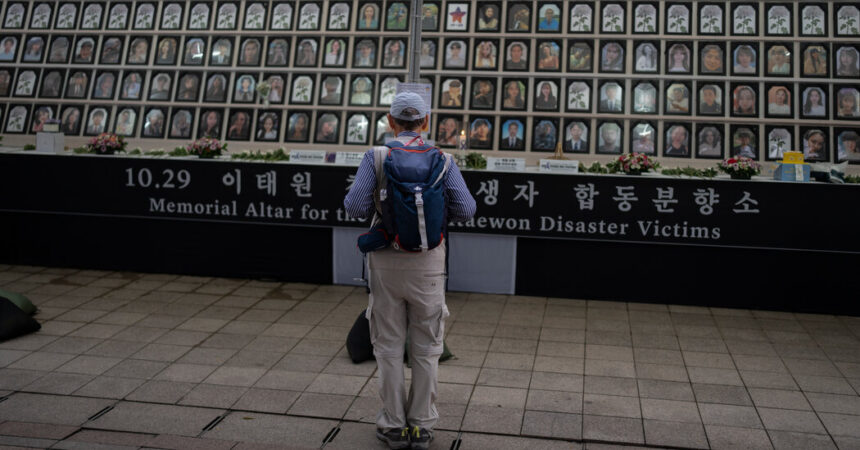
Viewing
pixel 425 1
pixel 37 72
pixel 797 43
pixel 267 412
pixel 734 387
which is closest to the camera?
pixel 267 412

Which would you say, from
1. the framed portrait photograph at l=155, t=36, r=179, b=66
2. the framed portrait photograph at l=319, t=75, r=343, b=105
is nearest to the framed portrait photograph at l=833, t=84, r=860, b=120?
the framed portrait photograph at l=319, t=75, r=343, b=105

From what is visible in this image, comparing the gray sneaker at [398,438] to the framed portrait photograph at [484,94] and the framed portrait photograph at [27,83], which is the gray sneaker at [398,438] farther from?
the framed portrait photograph at [27,83]

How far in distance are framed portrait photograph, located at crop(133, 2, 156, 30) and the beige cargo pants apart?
7108 mm

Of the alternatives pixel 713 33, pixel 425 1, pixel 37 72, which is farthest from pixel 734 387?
pixel 37 72

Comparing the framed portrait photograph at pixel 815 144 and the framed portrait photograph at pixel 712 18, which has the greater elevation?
the framed portrait photograph at pixel 712 18

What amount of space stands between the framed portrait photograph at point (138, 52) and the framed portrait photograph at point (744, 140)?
6.93m

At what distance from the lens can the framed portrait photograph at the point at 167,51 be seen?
390 inches

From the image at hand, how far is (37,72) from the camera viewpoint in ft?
33.6

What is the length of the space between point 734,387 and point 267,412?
306 cm

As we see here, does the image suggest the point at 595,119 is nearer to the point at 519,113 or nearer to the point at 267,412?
the point at 519,113

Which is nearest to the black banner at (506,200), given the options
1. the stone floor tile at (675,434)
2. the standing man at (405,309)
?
the stone floor tile at (675,434)

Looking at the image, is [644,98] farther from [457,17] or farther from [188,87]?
[188,87]

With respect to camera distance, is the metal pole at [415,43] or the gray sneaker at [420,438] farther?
the metal pole at [415,43]

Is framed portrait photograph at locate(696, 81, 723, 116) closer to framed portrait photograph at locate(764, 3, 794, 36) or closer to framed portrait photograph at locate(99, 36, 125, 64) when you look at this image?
framed portrait photograph at locate(764, 3, 794, 36)
